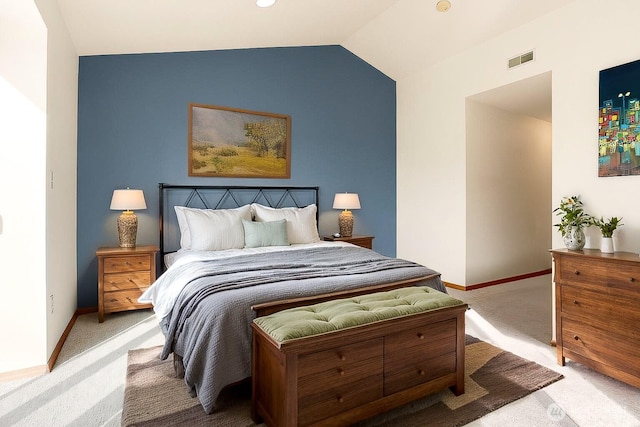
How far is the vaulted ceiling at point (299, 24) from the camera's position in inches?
123

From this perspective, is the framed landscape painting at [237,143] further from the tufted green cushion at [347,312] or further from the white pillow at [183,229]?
the tufted green cushion at [347,312]

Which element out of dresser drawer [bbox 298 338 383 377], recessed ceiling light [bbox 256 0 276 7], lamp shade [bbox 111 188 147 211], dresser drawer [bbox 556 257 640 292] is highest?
recessed ceiling light [bbox 256 0 276 7]

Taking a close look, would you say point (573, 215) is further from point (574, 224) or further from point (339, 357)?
point (339, 357)

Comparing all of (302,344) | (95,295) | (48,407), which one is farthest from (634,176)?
(95,295)

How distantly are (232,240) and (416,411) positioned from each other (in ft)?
7.49

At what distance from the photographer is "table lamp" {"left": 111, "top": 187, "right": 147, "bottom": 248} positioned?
354 centimetres

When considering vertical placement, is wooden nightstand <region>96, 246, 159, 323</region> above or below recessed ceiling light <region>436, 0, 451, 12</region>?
below

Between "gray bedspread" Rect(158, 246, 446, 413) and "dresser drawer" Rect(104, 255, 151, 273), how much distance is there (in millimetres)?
775

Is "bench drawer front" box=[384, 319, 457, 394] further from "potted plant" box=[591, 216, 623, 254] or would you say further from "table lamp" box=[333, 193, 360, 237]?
"table lamp" box=[333, 193, 360, 237]

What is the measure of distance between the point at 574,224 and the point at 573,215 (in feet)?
0.23

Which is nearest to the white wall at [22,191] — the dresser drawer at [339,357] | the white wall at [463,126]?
the dresser drawer at [339,357]

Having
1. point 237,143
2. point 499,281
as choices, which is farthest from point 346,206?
point 499,281

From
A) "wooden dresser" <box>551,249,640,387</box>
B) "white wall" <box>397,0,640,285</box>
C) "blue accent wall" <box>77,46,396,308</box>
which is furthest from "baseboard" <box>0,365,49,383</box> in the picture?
"white wall" <box>397,0,640,285</box>

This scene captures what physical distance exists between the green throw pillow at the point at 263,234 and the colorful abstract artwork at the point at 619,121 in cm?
273
